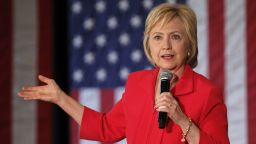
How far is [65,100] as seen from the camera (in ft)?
5.80

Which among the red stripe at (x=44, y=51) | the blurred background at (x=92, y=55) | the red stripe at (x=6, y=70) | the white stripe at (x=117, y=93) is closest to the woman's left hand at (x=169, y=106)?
the blurred background at (x=92, y=55)

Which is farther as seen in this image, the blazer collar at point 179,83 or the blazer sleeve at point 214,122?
the blazer collar at point 179,83

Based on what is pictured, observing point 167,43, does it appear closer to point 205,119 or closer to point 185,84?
point 185,84

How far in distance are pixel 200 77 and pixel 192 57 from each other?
0.07 metres

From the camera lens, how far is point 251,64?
2.77 meters

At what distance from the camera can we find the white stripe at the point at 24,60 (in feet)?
10.1

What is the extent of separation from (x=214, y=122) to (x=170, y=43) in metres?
0.27

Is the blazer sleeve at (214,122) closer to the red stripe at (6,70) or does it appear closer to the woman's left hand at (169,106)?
the woman's left hand at (169,106)

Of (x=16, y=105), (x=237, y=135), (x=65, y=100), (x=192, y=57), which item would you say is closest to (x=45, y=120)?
(x=16, y=105)

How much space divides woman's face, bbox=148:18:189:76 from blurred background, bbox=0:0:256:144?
4.13 ft

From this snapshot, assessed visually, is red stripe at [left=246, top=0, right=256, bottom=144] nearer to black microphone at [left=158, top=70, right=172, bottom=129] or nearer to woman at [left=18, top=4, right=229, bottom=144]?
woman at [left=18, top=4, right=229, bottom=144]

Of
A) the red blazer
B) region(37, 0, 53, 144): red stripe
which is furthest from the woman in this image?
region(37, 0, 53, 144): red stripe

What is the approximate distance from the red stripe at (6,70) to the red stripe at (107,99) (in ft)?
1.86

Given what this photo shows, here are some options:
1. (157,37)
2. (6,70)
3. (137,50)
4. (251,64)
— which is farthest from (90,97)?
(157,37)
